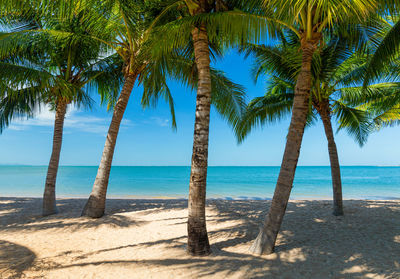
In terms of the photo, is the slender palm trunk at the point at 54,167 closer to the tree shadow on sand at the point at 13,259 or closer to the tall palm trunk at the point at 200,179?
the tree shadow on sand at the point at 13,259

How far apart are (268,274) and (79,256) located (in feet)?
11.2

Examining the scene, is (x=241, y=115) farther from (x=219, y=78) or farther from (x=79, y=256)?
(x=79, y=256)

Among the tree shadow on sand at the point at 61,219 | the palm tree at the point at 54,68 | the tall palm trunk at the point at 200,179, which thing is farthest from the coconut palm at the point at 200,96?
the palm tree at the point at 54,68

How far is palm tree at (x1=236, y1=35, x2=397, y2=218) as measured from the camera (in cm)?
677

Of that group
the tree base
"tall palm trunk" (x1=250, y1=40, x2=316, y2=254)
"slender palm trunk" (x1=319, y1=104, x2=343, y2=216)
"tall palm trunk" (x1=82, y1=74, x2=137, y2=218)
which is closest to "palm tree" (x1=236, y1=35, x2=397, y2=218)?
"slender palm trunk" (x1=319, y1=104, x2=343, y2=216)

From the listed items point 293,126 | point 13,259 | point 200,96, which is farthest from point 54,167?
point 293,126

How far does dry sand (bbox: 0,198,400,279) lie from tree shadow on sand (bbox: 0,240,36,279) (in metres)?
0.01

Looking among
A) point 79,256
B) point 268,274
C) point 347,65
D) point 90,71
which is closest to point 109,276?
point 79,256

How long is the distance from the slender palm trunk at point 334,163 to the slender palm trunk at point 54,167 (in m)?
8.37

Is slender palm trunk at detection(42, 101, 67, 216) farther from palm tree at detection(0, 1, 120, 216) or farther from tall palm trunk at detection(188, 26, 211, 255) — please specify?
tall palm trunk at detection(188, 26, 211, 255)

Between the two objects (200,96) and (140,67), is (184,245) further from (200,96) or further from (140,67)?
(140,67)

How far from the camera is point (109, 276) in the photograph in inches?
145

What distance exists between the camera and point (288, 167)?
4.03 metres

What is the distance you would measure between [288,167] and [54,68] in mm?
8338
